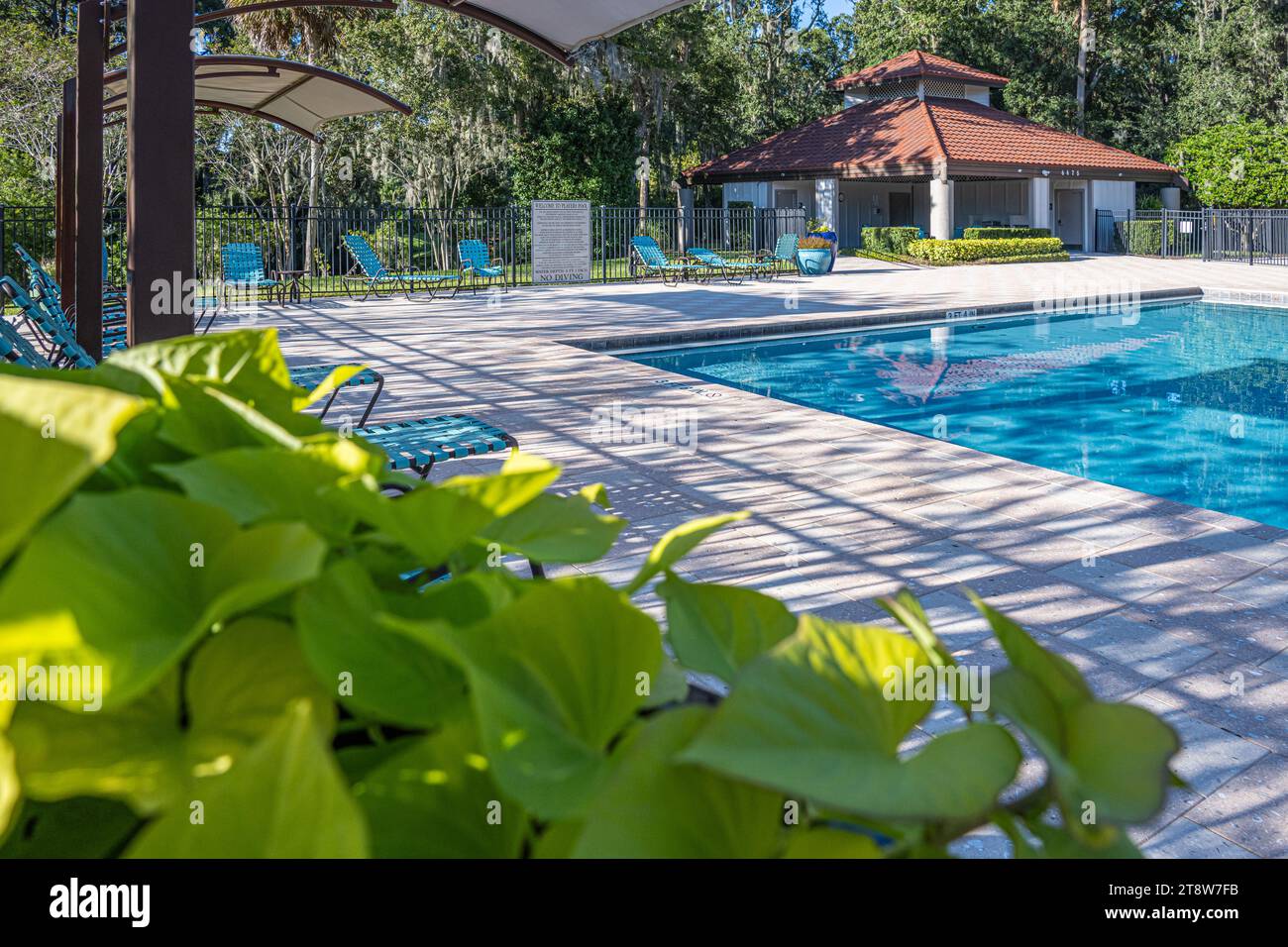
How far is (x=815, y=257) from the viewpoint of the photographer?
24.8 metres

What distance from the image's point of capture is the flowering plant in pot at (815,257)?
977 inches

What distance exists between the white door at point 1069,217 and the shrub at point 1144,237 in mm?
2824

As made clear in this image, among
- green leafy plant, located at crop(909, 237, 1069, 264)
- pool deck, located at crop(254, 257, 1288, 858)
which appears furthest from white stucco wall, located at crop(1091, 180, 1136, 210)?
pool deck, located at crop(254, 257, 1288, 858)

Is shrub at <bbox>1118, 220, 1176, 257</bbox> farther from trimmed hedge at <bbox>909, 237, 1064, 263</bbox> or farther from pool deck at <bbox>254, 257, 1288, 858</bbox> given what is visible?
pool deck at <bbox>254, 257, 1288, 858</bbox>

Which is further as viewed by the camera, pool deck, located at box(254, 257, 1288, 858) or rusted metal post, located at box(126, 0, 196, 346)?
rusted metal post, located at box(126, 0, 196, 346)

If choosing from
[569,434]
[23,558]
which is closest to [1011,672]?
[23,558]

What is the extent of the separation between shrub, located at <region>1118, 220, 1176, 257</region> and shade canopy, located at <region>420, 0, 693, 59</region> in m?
28.4

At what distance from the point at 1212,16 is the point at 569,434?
42.6 meters

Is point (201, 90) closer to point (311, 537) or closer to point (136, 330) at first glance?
point (136, 330)

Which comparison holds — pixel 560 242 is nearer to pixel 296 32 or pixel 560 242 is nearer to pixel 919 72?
pixel 296 32

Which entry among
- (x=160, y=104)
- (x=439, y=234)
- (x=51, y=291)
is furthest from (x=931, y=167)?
(x=160, y=104)

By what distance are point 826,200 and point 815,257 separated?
28.9 feet

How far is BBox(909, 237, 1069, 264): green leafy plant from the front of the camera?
90.9 feet

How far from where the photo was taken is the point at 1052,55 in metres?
40.5
